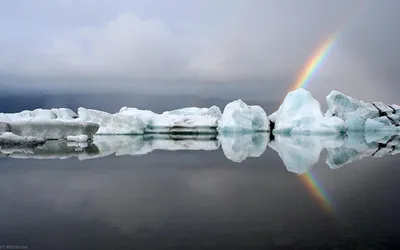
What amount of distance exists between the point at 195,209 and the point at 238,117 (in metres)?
25.5

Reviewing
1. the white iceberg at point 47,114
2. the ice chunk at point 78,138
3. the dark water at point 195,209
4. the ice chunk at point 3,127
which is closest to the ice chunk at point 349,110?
the ice chunk at point 78,138

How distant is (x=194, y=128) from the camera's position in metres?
33.2

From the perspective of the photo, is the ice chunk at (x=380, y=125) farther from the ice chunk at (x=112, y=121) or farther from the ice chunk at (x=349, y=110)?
the ice chunk at (x=112, y=121)

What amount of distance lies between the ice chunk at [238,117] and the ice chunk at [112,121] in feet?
22.1

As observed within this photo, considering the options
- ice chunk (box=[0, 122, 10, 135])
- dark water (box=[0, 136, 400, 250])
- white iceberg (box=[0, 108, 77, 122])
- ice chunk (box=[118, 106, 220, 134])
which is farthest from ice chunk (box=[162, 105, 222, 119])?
dark water (box=[0, 136, 400, 250])

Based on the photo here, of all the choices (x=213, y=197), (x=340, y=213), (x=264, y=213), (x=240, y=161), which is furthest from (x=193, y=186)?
(x=240, y=161)

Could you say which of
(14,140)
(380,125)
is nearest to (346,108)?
(380,125)

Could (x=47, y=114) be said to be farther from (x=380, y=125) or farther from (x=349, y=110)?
(x=380, y=125)

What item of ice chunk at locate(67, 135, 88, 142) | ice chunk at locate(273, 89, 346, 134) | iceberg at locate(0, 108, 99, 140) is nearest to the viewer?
iceberg at locate(0, 108, 99, 140)

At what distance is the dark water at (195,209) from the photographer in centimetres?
423

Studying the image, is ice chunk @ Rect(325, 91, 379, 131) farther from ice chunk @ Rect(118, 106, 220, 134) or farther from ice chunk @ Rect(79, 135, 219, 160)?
ice chunk @ Rect(79, 135, 219, 160)

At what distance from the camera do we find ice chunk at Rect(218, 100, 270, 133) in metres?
30.9

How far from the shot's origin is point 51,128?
20922 millimetres

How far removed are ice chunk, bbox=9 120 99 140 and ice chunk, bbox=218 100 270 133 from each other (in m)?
11.8
